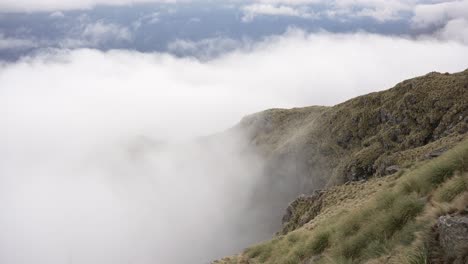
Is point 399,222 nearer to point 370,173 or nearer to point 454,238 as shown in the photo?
point 454,238

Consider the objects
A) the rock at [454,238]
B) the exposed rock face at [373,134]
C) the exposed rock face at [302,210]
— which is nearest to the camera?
the rock at [454,238]

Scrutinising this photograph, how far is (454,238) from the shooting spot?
821 cm

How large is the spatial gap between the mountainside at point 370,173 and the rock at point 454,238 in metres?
0.04

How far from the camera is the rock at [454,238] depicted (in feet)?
26.0

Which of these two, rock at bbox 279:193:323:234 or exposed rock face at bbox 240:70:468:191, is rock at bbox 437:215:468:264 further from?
exposed rock face at bbox 240:70:468:191

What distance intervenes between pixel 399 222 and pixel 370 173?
50132 mm

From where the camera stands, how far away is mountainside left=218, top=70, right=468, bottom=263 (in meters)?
10.2

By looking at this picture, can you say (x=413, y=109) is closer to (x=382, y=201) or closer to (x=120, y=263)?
(x=382, y=201)

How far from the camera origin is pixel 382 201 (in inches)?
504

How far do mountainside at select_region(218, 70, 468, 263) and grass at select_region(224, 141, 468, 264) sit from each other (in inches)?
1.1

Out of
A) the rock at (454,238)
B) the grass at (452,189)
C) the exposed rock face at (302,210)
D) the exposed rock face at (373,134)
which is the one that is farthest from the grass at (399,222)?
the exposed rock face at (373,134)

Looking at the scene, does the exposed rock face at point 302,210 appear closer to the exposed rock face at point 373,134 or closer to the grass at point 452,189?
the exposed rock face at point 373,134

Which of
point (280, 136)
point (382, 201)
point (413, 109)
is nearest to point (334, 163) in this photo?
point (413, 109)

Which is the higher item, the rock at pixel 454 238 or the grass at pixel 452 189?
the grass at pixel 452 189
